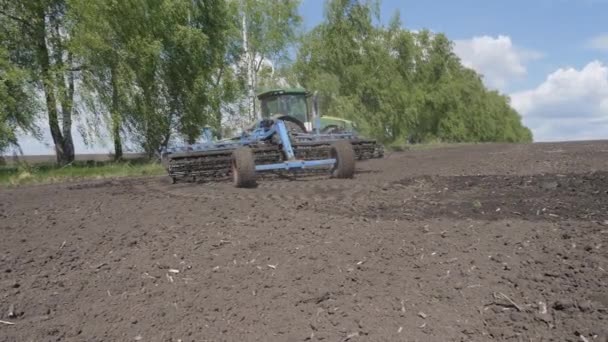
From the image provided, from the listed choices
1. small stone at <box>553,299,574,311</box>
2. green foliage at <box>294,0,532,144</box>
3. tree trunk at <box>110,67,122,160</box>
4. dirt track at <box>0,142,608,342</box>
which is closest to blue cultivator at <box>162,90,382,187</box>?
dirt track at <box>0,142,608,342</box>

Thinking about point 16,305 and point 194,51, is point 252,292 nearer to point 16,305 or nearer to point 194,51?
point 16,305

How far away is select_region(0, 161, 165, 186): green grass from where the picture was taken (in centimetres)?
1474

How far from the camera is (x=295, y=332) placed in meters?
3.33

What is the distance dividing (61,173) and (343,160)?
9.03 metres

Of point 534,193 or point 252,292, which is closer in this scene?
point 252,292

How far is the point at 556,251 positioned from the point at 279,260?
2.04m

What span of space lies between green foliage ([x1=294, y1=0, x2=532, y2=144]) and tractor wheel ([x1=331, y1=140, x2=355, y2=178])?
2024 centimetres

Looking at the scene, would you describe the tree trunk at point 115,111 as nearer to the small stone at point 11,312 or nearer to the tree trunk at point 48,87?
the tree trunk at point 48,87

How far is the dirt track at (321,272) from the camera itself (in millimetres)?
3363

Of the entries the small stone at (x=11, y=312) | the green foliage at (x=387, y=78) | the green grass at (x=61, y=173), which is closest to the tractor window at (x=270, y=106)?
the green grass at (x=61, y=173)

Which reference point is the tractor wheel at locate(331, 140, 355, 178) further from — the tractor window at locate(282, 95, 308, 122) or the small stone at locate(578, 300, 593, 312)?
the small stone at locate(578, 300, 593, 312)

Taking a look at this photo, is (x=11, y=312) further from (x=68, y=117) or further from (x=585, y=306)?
(x=68, y=117)

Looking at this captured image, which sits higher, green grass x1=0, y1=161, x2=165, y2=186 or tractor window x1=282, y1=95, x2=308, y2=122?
tractor window x1=282, y1=95, x2=308, y2=122

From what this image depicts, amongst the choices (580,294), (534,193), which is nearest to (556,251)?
(580,294)
